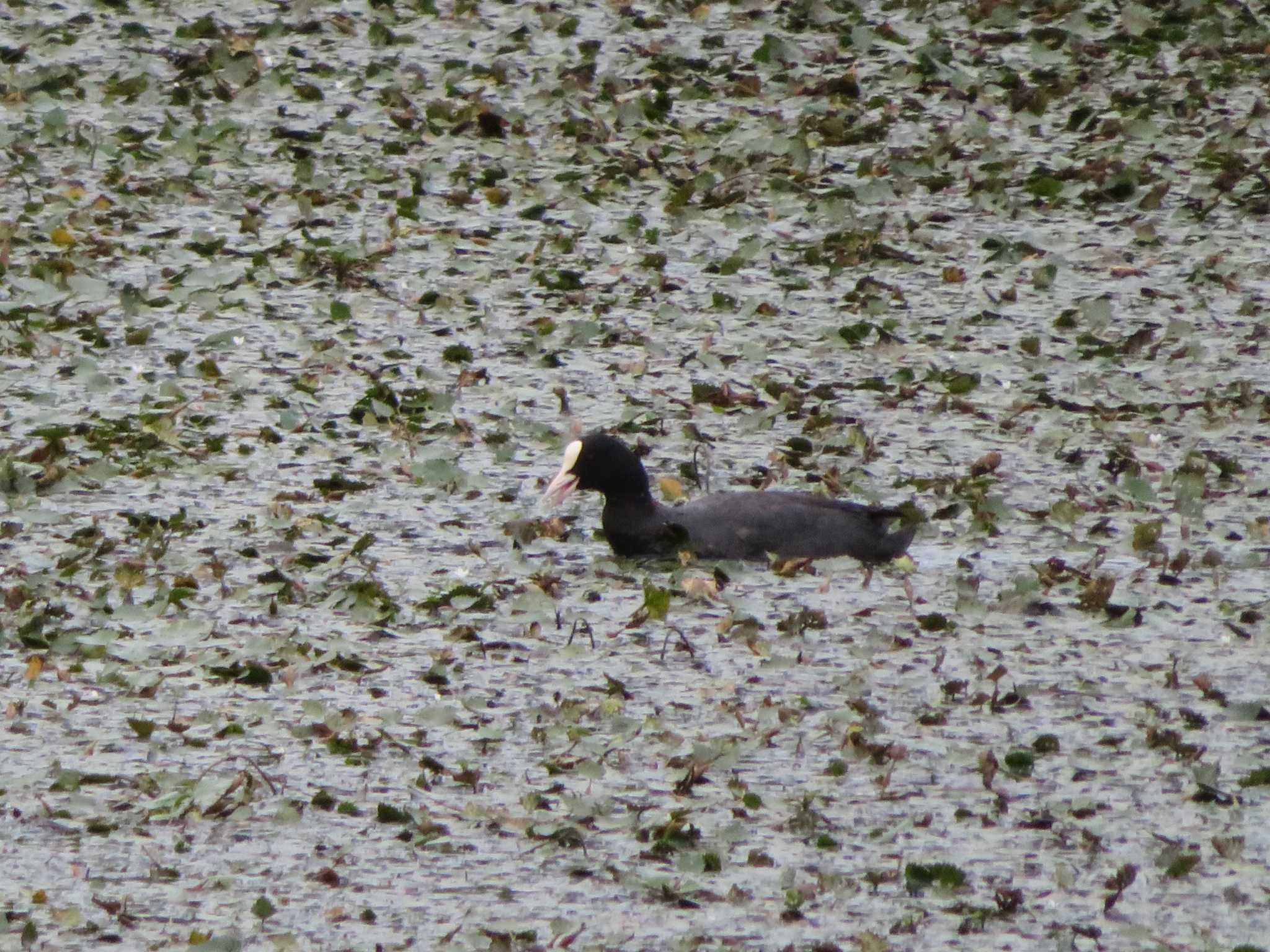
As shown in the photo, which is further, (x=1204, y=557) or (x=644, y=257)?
(x=644, y=257)

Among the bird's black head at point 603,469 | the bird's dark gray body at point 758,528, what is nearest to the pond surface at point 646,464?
the bird's dark gray body at point 758,528

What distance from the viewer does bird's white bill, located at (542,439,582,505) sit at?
8117mm

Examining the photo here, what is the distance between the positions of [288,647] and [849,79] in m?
7.23

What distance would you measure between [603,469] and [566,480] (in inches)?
6.2

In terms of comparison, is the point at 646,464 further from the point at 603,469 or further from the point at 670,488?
the point at 603,469

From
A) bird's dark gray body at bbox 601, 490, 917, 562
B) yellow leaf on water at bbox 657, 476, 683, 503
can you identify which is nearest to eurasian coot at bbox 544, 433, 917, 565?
bird's dark gray body at bbox 601, 490, 917, 562

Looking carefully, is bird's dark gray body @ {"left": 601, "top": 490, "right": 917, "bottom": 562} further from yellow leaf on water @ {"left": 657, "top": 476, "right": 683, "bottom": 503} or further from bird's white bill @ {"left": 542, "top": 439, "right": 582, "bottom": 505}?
yellow leaf on water @ {"left": 657, "top": 476, "right": 683, "bottom": 503}

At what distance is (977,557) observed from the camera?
7914 mm

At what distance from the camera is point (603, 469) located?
805 cm

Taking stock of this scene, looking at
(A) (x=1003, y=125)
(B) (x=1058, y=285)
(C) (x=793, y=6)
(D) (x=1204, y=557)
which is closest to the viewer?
(D) (x=1204, y=557)

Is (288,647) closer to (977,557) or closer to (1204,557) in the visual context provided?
(977,557)

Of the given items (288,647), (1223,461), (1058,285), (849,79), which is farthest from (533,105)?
(288,647)

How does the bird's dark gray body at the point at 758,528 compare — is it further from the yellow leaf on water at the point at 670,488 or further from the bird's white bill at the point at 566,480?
the yellow leaf on water at the point at 670,488

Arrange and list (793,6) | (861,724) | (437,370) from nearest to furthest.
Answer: (861,724) → (437,370) → (793,6)
